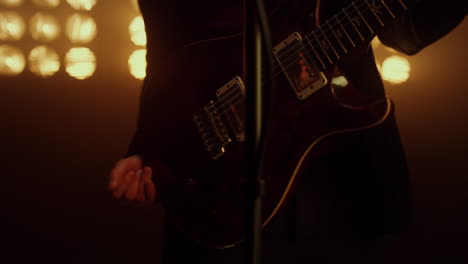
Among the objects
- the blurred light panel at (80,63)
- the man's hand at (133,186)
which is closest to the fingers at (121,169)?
the man's hand at (133,186)

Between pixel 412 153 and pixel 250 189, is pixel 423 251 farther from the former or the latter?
pixel 250 189

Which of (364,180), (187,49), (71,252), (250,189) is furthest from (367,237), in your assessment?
(71,252)

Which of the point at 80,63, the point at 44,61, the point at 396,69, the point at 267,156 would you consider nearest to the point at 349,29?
the point at 267,156

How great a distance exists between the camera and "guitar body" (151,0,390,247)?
26.7 inches

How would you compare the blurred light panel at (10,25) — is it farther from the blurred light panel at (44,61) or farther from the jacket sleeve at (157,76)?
the jacket sleeve at (157,76)

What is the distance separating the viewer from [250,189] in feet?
1.31

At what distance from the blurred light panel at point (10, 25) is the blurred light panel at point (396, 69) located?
6.69 feet

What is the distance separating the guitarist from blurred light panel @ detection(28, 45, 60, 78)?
5.27 ft

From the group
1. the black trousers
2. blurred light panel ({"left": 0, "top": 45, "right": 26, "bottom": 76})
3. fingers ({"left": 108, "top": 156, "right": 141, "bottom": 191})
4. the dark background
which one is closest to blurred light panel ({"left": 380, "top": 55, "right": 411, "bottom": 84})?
the dark background

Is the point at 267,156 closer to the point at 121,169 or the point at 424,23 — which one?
the point at 121,169

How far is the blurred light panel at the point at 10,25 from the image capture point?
6.89ft

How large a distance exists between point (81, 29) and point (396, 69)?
5.72 ft

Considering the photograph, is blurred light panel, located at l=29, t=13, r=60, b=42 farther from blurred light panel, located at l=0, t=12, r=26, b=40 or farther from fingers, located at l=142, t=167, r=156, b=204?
fingers, located at l=142, t=167, r=156, b=204

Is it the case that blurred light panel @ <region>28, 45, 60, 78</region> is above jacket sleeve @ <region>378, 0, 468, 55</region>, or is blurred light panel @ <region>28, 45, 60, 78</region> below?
above
